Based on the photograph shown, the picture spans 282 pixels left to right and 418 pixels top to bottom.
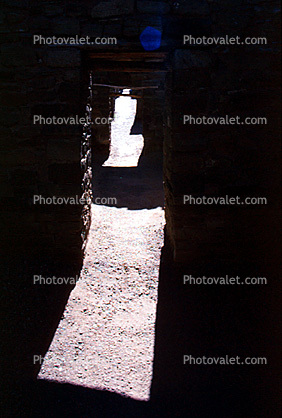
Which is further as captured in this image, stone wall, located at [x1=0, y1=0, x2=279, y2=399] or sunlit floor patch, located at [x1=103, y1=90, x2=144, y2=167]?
sunlit floor patch, located at [x1=103, y1=90, x2=144, y2=167]

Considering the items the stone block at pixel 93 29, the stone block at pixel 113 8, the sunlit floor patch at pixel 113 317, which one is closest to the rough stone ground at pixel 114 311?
the sunlit floor patch at pixel 113 317

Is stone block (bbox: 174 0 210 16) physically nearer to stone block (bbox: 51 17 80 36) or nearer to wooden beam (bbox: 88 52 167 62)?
wooden beam (bbox: 88 52 167 62)

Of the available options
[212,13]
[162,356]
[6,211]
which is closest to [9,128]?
[6,211]

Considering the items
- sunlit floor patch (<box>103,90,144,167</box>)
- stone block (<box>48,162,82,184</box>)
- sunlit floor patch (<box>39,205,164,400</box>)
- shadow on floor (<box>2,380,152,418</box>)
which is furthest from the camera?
sunlit floor patch (<box>103,90,144,167</box>)

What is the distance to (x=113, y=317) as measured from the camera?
4195 mm

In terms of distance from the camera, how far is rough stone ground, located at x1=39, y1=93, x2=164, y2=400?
11.2 feet

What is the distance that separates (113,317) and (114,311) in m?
0.11

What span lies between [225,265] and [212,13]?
118 inches

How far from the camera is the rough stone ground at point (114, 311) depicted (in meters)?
3.41

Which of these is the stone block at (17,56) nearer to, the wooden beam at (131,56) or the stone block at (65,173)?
the wooden beam at (131,56)

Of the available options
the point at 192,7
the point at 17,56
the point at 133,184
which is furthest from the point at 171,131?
the point at 133,184

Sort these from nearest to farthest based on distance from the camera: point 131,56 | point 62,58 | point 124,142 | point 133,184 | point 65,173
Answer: point 62,58 < point 131,56 < point 65,173 < point 133,184 < point 124,142

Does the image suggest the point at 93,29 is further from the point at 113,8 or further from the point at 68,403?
the point at 68,403

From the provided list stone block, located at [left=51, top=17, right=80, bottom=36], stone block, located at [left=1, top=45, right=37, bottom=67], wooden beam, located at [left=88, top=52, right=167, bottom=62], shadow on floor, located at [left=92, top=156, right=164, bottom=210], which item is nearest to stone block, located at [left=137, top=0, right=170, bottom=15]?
wooden beam, located at [left=88, top=52, right=167, bottom=62]
